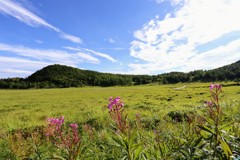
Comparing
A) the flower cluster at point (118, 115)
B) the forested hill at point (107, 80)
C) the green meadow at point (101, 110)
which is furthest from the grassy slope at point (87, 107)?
the forested hill at point (107, 80)

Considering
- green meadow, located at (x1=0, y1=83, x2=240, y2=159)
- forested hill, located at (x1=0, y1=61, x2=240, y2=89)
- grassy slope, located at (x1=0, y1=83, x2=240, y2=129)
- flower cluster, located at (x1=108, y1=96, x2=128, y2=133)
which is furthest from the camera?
forested hill, located at (x1=0, y1=61, x2=240, y2=89)

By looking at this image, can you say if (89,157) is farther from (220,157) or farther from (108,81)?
(108,81)

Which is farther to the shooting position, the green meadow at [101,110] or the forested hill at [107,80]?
the forested hill at [107,80]

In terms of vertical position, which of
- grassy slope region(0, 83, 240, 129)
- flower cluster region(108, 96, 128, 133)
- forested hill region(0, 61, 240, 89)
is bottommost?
grassy slope region(0, 83, 240, 129)

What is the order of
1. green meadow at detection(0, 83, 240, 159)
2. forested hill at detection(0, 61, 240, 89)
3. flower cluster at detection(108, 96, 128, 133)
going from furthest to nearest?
forested hill at detection(0, 61, 240, 89), green meadow at detection(0, 83, 240, 159), flower cluster at detection(108, 96, 128, 133)

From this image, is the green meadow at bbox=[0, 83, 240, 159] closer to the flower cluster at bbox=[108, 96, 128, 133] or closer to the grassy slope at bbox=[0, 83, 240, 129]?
the grassy slope at bbox=[0, 83, 240, 129]

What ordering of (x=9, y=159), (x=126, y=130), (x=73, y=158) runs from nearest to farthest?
(x=73, y=158)
(x=126, y=130)
(x=9, y=159)

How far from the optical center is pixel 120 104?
2525mm

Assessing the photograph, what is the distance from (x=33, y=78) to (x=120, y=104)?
16658 cm

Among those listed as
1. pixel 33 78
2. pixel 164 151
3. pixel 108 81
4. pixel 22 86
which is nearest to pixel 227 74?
pixel 108 81

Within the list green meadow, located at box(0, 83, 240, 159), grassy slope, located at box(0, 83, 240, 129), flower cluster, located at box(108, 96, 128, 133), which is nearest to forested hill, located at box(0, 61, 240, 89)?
grassy slope, located at box(0, 83, 240, 129)

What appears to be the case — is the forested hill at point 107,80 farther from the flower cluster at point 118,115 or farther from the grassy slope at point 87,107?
the flower cluster at point 118,115

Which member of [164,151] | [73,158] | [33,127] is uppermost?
[73,158]

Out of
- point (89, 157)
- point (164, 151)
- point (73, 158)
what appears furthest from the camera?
point (89, 157)
